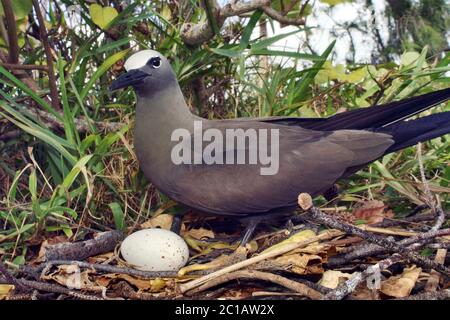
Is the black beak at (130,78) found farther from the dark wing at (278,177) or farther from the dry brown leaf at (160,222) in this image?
the dry brown leaf at (160,222)

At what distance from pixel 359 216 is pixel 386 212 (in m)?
0.19

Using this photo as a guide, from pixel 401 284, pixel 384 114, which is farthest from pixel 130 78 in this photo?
pixel 401 284

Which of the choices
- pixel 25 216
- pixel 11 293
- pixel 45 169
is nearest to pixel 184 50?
pixel 45 169

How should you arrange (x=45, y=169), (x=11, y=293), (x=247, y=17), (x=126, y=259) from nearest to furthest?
(x=11, y=293)
(x=126, y=259)
(x=45, y=169)
(x=247, y=17)

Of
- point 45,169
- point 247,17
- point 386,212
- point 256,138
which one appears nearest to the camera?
point 256,138

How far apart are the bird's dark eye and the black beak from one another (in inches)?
1.8

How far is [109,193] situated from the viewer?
2615 mm

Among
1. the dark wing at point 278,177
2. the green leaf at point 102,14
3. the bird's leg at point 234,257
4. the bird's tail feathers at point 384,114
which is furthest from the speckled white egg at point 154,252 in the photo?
the green leaf at point 102,14

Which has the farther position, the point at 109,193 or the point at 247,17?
the point at 247,17

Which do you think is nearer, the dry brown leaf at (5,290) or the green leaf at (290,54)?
the dry brown leaf at (5,290)

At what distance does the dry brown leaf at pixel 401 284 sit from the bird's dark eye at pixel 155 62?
1.18m

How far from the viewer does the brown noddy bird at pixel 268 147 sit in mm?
2264

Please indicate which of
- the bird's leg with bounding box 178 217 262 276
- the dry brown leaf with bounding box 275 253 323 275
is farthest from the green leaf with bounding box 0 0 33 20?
the dry brown leaf with bounding box 275 253 323 275

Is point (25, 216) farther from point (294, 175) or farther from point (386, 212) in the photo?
point (386, 212)
